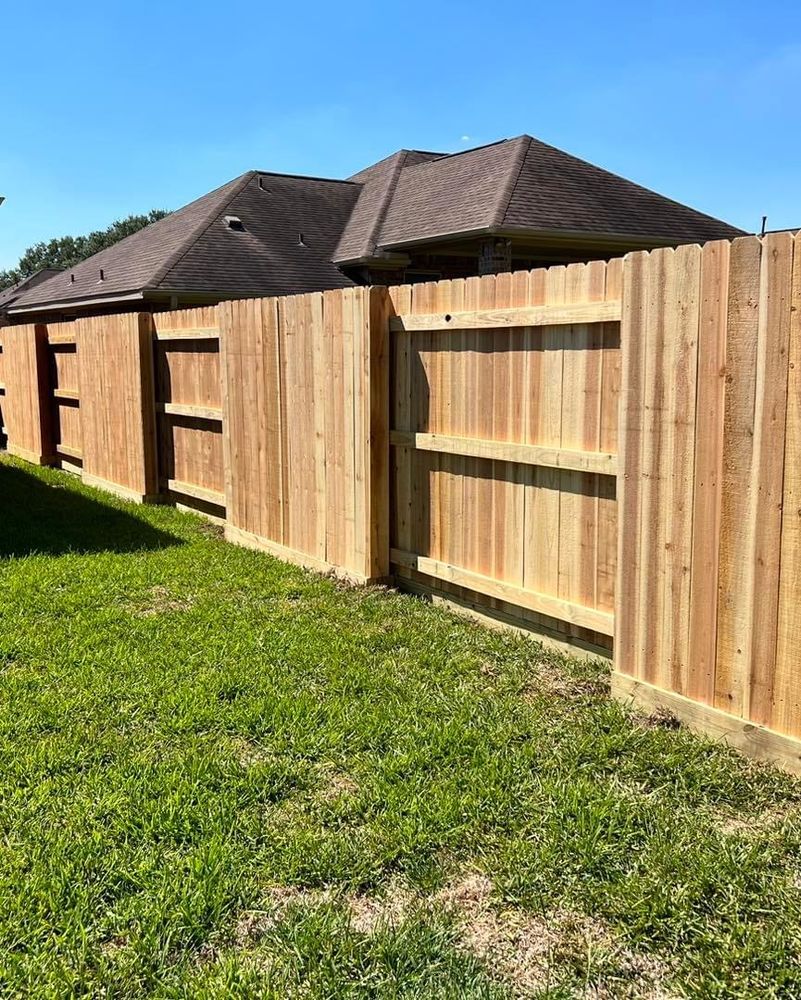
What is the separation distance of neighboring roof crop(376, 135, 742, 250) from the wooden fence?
9618mm

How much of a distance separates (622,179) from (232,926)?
61.0 ft

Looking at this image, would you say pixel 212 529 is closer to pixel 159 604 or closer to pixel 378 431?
pixel 159 604

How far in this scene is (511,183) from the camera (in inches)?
648

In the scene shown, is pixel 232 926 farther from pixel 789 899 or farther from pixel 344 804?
pixel 789 899

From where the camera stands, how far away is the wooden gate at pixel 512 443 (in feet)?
13.6

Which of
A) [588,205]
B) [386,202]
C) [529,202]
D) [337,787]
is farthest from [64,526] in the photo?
[386,202]

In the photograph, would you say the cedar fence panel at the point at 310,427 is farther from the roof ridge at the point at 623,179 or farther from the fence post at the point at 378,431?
the roof ridge at the point at 623,179

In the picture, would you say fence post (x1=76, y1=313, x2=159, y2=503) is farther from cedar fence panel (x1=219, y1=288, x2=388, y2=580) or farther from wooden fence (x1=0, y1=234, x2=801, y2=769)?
cedar fence panel (x1=219, y1=288, x2=388, y2=580)

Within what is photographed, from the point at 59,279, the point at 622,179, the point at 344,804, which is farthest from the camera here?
the point at 59,279

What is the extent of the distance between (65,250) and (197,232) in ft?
236

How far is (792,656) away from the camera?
316cm

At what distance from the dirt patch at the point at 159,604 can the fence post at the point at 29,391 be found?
709cm

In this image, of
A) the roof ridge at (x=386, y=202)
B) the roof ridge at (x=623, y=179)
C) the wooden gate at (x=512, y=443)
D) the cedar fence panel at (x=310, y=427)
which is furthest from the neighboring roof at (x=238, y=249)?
the wooden gate at (x=512, y=443)

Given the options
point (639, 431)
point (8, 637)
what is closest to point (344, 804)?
point (639, 431)
